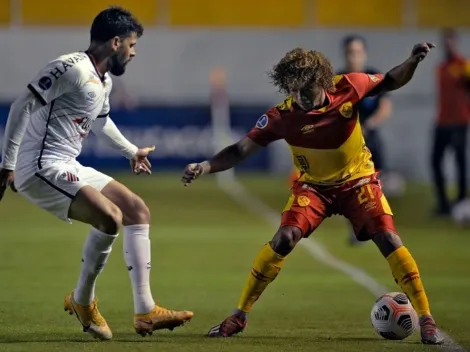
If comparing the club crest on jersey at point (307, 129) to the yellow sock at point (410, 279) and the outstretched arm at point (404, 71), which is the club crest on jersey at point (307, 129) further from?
the yellow sock at point (410, 279)

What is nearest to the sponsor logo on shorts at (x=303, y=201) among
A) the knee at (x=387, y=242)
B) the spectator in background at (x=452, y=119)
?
the knee at (x=387, y=242)

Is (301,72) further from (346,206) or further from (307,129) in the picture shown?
(346,206)

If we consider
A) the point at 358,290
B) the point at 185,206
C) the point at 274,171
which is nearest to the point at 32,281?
the point at 358,290

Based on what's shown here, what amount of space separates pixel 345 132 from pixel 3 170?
93.5 inches

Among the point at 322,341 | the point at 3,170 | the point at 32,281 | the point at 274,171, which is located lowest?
the point at 274,171

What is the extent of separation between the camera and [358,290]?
1112 centimetres

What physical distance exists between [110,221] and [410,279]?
2021mm

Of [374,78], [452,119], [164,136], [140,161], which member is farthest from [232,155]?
[164,136]

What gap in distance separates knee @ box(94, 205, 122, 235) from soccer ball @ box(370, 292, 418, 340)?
189 centimetres

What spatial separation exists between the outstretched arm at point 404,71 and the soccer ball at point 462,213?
365 inches

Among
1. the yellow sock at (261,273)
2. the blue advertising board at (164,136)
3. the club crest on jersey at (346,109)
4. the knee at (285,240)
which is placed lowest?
the blue advertising board at (164,136)

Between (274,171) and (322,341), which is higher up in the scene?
(322,341)

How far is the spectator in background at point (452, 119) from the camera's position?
18984 mm

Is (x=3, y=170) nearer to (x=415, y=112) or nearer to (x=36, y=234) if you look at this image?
(x=36, y=234)
